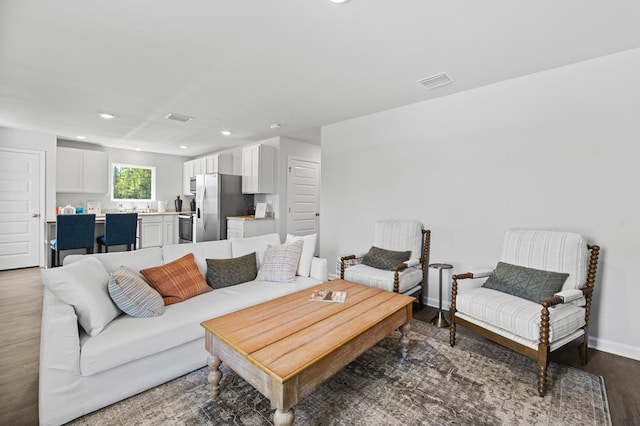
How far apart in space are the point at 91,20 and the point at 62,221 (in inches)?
131

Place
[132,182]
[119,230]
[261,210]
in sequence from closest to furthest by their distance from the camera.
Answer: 1. [119,230]
2. [261,210]
3. [132,182]

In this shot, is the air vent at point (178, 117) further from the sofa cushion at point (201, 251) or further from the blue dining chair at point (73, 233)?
the sofa cushion at point (201, 251)

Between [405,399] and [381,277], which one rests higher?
[381,277]

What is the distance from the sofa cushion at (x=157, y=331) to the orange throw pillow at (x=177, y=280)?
73 mm

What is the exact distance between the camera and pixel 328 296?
2371 mm

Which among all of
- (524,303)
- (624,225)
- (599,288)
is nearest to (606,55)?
(624,225)

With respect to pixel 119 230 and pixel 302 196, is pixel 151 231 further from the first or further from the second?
pixel 302 196

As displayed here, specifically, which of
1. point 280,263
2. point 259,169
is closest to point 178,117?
point 259,169

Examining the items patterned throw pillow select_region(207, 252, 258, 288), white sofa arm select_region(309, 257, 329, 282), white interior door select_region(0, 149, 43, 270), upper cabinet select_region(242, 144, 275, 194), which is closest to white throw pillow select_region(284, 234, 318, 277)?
white sofa arm select_region(309, 257, 329, 282)

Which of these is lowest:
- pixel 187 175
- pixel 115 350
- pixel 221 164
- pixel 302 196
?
pixel 115 350

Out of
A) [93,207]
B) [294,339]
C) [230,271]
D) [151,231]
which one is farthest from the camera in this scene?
[151,231]

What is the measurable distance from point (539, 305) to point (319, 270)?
1893mm

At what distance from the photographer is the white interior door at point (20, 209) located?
4988 mm

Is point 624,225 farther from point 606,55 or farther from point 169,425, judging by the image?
point 169,425
